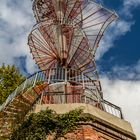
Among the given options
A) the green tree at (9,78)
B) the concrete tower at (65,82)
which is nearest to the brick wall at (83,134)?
the concrete tower at (65,82)

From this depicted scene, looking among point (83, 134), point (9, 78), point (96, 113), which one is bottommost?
point (83, 134)

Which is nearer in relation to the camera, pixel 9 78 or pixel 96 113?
pixel 96 113

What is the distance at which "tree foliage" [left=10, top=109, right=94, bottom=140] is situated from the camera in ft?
48.0

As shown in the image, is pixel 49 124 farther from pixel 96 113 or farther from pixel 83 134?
pixel 96 113

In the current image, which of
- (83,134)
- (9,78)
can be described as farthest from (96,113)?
Answer: (9,78)

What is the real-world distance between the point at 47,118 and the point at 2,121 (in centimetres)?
247

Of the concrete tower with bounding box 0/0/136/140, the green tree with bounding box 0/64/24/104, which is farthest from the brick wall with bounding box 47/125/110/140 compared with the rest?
the green tree with bounding box 0/64/24/104

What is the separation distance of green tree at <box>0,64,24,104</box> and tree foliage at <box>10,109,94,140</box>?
784 centimetres

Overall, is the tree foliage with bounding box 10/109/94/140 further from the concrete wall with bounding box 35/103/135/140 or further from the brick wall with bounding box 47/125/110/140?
the concrete wall with bounding box 35/103/135/140

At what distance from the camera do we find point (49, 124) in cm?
1483

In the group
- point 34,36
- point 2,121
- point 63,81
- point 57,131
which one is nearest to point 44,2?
point 34,36

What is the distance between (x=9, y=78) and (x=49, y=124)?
9.86 meters

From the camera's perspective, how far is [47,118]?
14.8m

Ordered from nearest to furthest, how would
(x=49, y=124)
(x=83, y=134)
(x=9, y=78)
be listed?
(x=83, y=134), (x=49, y=124), (x=9, y=78)
